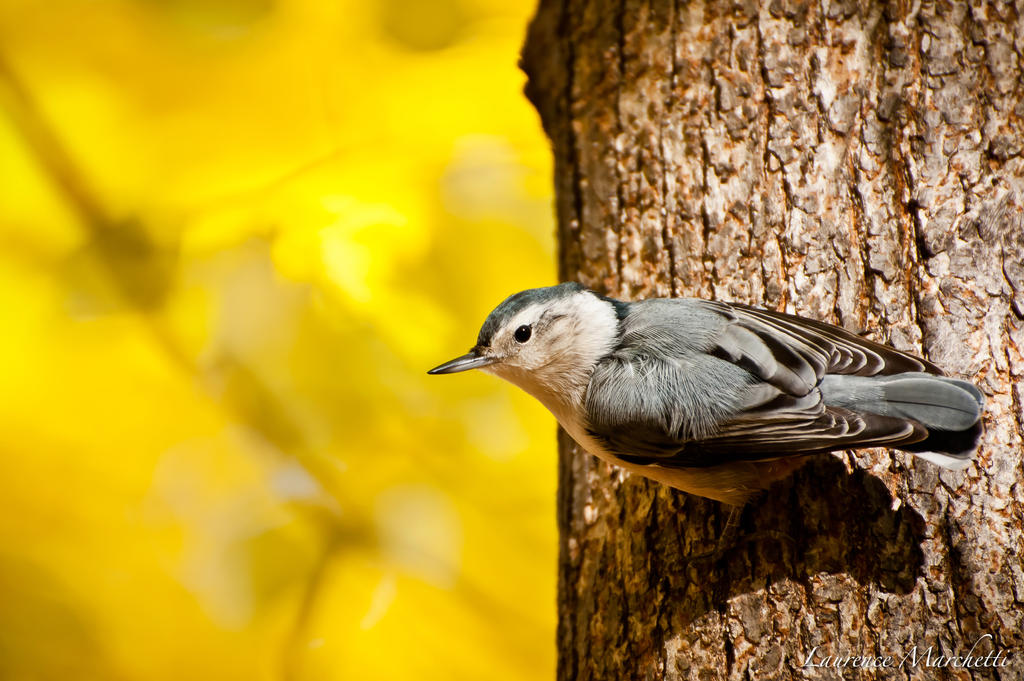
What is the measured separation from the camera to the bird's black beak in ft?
4.69

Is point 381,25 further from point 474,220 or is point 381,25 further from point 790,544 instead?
point 790,544

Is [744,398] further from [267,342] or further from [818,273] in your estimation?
[267,342]

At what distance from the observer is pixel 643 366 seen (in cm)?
129

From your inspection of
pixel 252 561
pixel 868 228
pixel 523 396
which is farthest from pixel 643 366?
pixel 252 561

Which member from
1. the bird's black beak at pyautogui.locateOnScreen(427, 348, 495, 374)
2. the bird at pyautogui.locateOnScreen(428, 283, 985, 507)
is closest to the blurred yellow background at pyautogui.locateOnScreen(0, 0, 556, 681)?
the bird's black beak at pyautogui.locateOnScreen(427, 348, 495, 374)

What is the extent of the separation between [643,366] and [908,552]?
0.50 metres

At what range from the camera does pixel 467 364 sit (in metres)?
1.44

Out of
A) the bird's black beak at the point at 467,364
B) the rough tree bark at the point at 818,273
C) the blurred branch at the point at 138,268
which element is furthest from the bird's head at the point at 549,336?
the blurred branch at the point at 138,268

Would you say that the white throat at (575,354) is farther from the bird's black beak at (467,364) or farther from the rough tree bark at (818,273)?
the rough tree bark at (818,273)

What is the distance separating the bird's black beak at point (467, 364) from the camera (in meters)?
1.43

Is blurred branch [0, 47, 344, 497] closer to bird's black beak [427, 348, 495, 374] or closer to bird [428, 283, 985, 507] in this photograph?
bird's black beak [427, 348, 495, 374]

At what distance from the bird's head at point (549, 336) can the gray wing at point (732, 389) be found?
102 mm
